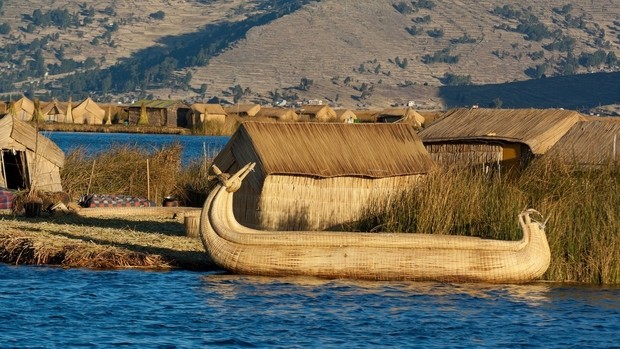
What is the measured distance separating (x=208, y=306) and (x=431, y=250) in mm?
3169

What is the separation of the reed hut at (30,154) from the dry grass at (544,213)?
32.3 feet

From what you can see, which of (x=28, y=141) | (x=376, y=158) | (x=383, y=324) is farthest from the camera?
(x=28, y=141)

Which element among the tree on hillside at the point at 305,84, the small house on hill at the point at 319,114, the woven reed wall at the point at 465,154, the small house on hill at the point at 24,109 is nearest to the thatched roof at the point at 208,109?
the small house on hill at the point at 319,114

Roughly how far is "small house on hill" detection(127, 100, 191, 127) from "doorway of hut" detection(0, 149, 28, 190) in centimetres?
6683

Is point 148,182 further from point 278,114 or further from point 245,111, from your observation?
point 245,111

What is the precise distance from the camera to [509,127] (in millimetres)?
26188

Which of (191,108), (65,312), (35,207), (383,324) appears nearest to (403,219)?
(383,324)

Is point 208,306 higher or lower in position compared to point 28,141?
lower

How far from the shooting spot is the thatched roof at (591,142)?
952 inches

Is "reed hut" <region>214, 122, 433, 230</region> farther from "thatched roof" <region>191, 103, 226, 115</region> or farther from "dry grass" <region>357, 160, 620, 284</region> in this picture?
"thatched roof" <region>191, 103, 226, 115</region>

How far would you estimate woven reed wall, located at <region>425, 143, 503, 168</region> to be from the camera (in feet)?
85.0

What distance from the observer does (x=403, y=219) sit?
65.1ft

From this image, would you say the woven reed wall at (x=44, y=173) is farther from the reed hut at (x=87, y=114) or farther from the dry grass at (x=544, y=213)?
the reed hut at (x=87, y=114)

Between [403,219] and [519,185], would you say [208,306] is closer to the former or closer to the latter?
[403,219]
